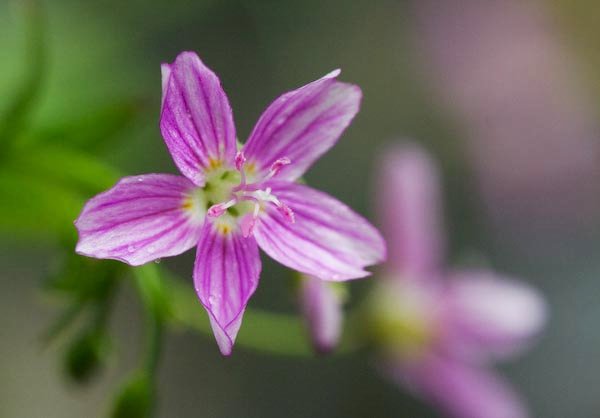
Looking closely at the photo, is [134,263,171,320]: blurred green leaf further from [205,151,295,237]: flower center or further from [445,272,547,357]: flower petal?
[445,272,547,357]: flower petal

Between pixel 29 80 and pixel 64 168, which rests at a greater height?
pixel 29 80

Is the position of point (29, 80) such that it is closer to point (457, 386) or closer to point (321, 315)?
point (321, 315)

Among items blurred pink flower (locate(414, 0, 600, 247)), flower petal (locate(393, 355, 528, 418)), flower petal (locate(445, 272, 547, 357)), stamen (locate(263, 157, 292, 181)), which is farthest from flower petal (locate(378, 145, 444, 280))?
blurred pink flower (locate(414, 0, 600, 247))

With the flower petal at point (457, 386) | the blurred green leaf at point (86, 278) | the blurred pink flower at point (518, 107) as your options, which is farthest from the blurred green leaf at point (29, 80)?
the blurred pink flower at point (518, 107)

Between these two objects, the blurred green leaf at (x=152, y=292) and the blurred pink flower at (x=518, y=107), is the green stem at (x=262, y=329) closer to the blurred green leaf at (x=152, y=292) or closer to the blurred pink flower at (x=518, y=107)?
the blurred green leaf at (x=152, y=292)

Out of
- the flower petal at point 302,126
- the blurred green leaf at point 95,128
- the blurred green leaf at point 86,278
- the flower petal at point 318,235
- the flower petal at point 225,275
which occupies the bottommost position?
the blurred green leaf at point 86,278

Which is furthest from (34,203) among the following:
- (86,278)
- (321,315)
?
(321,315)
